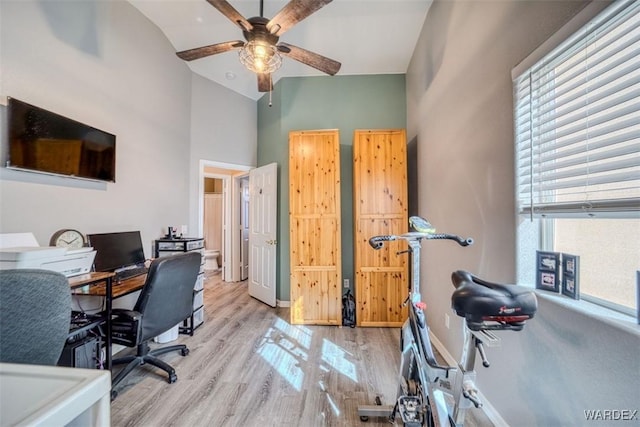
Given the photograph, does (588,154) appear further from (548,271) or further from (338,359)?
(338,359)

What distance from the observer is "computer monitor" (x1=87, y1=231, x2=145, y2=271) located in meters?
2.18

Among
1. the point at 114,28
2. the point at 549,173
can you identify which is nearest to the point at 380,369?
the point at 549,173

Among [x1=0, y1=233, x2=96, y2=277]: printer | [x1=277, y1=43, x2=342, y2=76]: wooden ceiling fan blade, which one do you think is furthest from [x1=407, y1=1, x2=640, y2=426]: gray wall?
[x1=0, y1=233, x2=96, y2=277]: printer

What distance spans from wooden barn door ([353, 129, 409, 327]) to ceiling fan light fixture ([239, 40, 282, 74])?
1.28 m

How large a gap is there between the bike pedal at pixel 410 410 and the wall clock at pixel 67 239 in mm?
2442

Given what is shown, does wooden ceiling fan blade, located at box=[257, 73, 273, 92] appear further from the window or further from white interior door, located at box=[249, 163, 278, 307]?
the window

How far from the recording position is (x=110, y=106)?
2.37m

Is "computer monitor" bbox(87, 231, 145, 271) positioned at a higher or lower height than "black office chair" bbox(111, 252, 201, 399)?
higher

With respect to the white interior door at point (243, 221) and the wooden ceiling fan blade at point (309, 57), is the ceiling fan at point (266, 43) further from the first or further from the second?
the white interior door at point (243, 221)

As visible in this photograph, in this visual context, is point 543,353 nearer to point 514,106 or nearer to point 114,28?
point 514,106

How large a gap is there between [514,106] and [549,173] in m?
0.42

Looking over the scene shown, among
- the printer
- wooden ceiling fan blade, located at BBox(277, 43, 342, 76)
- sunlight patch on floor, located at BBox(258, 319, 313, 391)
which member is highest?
wooden ceiling fan blade, located at BBox(277, 43, 342, 76)

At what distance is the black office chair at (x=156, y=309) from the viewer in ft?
5.97

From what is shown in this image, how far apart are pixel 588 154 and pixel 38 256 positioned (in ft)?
9.25
